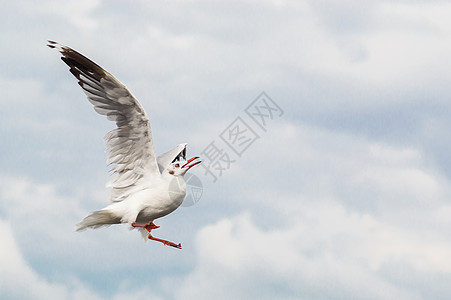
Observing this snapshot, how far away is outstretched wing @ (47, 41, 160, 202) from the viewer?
62.7 ft

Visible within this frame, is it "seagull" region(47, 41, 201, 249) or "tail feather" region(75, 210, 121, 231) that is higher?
"seagull" region(47, 41, 201, 249)

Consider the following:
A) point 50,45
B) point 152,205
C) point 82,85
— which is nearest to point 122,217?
point 152,205

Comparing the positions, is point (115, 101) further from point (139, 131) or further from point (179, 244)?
point (179, 244)

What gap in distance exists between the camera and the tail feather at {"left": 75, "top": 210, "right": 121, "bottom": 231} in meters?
19.4

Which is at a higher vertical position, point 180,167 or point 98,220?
point 180,167

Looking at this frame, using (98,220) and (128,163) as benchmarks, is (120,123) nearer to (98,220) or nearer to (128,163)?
(128,163)

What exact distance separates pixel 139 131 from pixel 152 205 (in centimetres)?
179

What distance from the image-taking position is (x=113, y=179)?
19.9m

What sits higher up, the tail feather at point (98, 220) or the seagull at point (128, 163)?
the seagull at point (128, 163)

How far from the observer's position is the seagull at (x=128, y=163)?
62.9ft

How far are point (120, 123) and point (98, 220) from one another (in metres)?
2.40

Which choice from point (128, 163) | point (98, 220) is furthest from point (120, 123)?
point (98, 220)

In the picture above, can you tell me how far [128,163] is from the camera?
Answer: 19797mm

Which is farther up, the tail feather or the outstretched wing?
the outstretched wing
